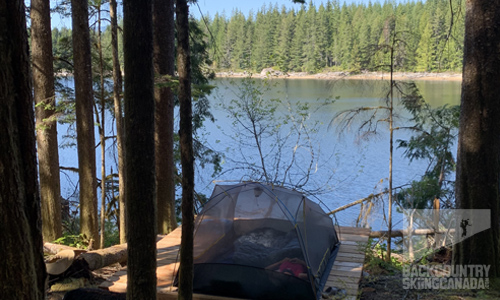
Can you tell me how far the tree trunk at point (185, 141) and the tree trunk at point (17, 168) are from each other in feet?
5.04

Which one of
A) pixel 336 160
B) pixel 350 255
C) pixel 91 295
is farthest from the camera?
pixel 336 160

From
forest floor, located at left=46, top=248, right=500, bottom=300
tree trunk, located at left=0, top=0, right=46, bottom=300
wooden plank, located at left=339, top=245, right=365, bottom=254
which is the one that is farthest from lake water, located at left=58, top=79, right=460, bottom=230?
tree trunk, located at left=0, top=0, right=46, bottom=300

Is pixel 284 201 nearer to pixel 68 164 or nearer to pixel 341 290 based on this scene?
pixel 341 290

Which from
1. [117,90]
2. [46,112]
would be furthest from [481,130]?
[46,112]

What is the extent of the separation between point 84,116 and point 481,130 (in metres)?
5.97

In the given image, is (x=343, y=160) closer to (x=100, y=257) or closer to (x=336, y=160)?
(x=336, y=160)

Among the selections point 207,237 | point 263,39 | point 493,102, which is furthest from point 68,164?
point 493,102

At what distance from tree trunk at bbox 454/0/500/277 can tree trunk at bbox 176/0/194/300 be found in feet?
10.2

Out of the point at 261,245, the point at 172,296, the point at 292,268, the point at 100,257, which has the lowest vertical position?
the point at 172,296

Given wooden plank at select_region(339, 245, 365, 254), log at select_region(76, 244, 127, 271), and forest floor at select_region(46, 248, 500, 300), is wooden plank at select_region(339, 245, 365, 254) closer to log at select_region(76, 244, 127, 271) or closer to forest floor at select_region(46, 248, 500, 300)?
forest floor at select_region(46, 248, 500, 300)

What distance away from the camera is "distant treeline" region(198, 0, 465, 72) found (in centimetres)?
808

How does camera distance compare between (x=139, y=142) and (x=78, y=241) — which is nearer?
(x=139, y=142)

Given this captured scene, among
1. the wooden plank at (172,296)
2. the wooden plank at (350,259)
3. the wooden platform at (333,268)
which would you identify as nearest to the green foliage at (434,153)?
the wooden platform at (333,268)

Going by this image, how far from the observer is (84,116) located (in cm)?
752
